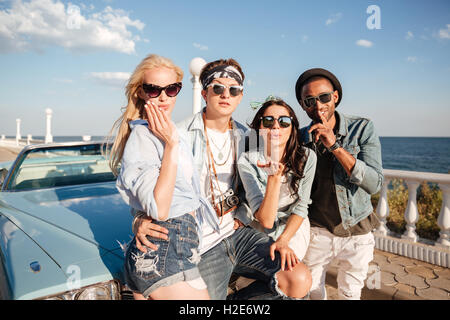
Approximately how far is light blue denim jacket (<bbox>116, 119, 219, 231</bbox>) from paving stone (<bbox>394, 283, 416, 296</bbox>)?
2431 millimetres

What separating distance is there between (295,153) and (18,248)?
186 cm

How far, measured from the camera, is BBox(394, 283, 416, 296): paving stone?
271cm

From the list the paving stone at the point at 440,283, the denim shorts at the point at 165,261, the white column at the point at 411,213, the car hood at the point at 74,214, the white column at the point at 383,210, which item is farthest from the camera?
the white column at the point at 383,210

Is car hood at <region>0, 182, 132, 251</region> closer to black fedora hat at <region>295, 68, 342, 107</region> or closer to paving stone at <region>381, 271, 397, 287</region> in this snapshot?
black fedora hat at <region>295, 68, 342, 107</region>

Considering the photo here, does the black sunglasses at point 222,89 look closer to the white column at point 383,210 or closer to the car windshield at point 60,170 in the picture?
the car windshield at point 60,170

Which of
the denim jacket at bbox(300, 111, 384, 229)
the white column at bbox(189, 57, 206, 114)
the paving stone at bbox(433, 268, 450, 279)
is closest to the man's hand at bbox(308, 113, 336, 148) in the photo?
the denim jacket at bbox(300, 111, 384, 229)

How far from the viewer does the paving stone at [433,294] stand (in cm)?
263

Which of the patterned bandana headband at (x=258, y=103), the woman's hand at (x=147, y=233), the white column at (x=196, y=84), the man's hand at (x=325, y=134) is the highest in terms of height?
the white column at (x=196, y=84)

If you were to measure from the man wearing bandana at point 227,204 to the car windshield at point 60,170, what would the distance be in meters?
1.68

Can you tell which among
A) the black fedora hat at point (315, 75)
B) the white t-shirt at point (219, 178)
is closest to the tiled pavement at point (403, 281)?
the white t-shirt at point (219, 178)
